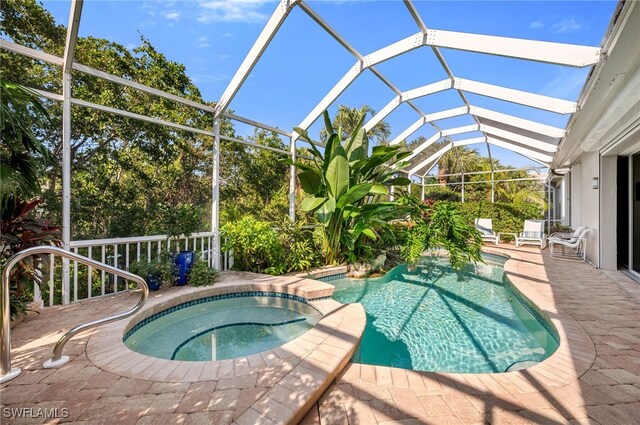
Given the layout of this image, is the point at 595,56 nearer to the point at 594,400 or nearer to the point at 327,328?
the point at 594,400

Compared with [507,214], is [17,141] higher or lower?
higher

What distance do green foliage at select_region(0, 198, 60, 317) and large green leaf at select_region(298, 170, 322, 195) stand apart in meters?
4.44

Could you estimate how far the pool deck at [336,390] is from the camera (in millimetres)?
1924

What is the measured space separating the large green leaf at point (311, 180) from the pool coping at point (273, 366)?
11.9 ft

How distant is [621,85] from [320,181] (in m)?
5.10

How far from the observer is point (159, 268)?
4.78 metres

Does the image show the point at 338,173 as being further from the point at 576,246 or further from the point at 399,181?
the point at 576,246

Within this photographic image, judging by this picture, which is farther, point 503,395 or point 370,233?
point 370,233

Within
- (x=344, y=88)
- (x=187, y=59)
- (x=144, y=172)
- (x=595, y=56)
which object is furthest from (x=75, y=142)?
(x=595, y=56)

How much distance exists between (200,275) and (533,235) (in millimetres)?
11470

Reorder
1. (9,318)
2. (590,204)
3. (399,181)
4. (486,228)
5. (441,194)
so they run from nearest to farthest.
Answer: (9,318) < (590,204) < (399,181) < (486,228) < (441,194)

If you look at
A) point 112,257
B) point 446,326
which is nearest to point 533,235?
point 446,326

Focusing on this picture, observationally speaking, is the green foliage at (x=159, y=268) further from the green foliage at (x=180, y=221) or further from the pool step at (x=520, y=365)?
the pool step at (x=520, y=365)

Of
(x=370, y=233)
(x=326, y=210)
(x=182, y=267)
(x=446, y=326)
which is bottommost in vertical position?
(x=446, y=326)
